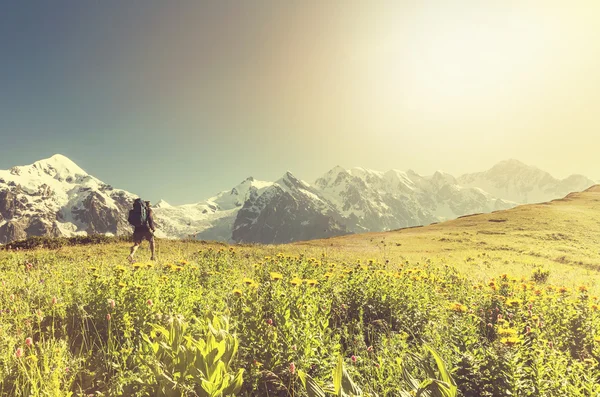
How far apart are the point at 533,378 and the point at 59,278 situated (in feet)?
31.7

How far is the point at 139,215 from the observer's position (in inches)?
520

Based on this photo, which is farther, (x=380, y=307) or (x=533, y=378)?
(x=380, y=307)

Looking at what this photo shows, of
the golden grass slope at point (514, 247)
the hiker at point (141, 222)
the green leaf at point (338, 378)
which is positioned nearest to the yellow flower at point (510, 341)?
the green leaf at point (338, 378)

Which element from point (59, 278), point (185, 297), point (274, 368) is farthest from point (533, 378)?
point (59, 278)

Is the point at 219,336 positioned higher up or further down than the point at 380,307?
higher up

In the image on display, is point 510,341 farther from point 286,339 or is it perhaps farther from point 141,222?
point 141,222

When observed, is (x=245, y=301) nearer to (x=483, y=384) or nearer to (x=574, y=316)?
(x=483, y=384)

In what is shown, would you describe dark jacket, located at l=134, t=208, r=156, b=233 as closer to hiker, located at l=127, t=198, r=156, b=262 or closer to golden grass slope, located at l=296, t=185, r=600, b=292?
hiker, located at l=127, t=198, r=156, b=262

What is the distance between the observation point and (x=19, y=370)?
3.41 m

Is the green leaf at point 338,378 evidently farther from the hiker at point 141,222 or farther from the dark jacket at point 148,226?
the dark jacket at point 148,226

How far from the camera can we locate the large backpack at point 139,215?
13117 mm

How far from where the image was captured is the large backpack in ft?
43.0

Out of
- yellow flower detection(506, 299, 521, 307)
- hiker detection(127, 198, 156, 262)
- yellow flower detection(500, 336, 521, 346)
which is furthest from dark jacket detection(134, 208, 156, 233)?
yellow flower detection(500, 336, 521, 346)

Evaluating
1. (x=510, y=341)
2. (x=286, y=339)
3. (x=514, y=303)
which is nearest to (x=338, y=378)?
(x=286, y=339)
